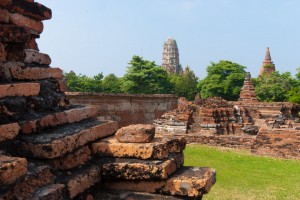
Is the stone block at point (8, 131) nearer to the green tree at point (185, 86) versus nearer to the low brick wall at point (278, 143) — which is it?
the low brick wall at point (278, 143)

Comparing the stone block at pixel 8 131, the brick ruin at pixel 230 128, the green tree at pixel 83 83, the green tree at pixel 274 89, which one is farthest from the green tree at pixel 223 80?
the stone block at pixel 8 131

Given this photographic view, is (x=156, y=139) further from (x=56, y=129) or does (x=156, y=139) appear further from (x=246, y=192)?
(x=246, y=192)

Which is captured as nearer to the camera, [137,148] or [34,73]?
[137,148]

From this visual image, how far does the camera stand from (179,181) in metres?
2.18

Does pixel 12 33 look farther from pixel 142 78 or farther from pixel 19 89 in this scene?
pixel 142 78

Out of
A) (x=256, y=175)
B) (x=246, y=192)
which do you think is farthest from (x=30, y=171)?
(x=256, y=175)

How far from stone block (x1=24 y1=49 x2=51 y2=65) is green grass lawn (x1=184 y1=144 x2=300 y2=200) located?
14.9ft

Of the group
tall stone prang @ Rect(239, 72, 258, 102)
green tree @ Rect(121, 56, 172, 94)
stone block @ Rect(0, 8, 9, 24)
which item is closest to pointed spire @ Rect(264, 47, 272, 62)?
green tree @ Rect(121, 56, 172, 94)

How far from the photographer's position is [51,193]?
1.80m

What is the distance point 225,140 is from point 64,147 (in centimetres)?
1081

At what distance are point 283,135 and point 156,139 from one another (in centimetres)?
954

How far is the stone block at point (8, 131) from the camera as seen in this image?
1.93 meters

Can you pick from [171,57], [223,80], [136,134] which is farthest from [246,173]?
[171,57]

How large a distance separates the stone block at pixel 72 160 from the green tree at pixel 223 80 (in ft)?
129
